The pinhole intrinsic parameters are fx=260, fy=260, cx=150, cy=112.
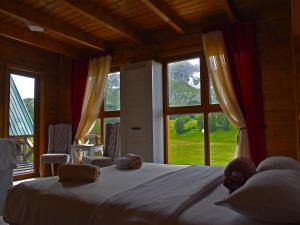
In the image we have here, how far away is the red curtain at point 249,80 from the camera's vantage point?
3434 millimetres

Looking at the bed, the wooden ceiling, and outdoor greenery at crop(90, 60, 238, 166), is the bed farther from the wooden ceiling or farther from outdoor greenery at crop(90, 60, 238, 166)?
the wooden ceiling

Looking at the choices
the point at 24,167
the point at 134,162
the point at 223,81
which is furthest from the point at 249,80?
the point at 24,167

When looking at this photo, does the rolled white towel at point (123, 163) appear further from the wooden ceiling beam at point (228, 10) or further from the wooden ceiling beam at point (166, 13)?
the wooden ceiling beam at point (228, 10)

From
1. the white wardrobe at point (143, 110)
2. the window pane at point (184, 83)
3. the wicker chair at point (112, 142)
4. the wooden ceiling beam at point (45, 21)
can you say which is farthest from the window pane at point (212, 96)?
the wooden ceiling beam at point (45, 21)

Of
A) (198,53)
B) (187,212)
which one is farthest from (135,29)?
(187,212)

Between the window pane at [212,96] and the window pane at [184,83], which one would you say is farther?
the window pane at [184,83]

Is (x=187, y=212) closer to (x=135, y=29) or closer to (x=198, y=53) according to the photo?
(x=198, y=53)

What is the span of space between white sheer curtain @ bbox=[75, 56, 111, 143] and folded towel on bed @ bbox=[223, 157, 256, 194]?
147 inches

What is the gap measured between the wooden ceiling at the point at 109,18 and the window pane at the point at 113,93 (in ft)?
1.88

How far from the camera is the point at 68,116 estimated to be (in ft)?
17.9

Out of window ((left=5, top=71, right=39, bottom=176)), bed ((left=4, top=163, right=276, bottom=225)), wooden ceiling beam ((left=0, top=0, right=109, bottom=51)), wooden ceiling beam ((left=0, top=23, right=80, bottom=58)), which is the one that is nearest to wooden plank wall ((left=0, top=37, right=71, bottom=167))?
window ((left=5, top=71, right=39, bottom=176))

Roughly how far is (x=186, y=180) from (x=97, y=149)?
3.08 meters

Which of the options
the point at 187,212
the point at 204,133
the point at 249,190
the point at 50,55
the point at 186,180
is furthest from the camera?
the point at 50,55

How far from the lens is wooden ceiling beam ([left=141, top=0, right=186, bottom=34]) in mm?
3250
